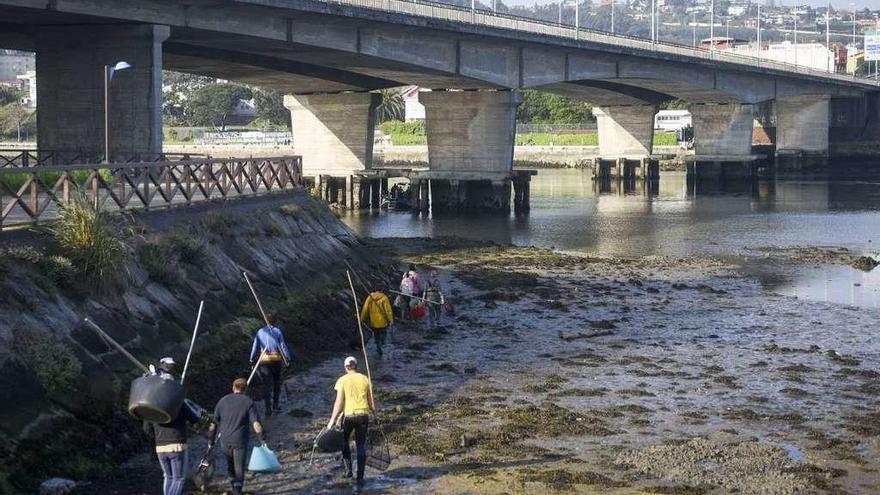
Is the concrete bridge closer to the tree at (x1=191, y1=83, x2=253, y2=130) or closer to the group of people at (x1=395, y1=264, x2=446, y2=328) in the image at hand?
the group of people at (x1=395, y1=264, x2=446, y2=328)

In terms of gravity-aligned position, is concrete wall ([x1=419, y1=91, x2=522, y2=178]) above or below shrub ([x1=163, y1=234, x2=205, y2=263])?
above

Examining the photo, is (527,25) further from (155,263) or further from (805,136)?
(805,136)

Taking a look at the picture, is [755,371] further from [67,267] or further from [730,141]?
[730,141]

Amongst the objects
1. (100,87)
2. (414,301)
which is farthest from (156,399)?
(100,87)

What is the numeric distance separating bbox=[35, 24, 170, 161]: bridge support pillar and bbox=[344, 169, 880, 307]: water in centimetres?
1702

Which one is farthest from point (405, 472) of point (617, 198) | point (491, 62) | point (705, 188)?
point (705, 188)

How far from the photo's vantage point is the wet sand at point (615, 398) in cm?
1831

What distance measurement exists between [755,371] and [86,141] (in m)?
26.2

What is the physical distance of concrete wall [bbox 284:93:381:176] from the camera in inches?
3066

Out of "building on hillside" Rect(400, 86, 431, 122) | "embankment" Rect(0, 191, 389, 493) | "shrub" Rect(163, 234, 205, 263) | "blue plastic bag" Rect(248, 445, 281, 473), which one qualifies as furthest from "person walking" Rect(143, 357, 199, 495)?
"building on hillside" Rect(400, 86, 431, 122)

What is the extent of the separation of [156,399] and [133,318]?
7.38 m

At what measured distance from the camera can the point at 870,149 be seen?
12244 centimetres

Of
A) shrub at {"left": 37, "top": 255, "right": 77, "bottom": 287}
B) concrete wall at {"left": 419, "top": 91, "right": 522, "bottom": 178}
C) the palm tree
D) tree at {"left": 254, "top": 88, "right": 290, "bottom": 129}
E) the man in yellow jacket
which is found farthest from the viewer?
tree at {"left": 254, "top": 88, "right": 290, "bottom": 129}

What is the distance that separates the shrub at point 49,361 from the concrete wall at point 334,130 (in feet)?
194
